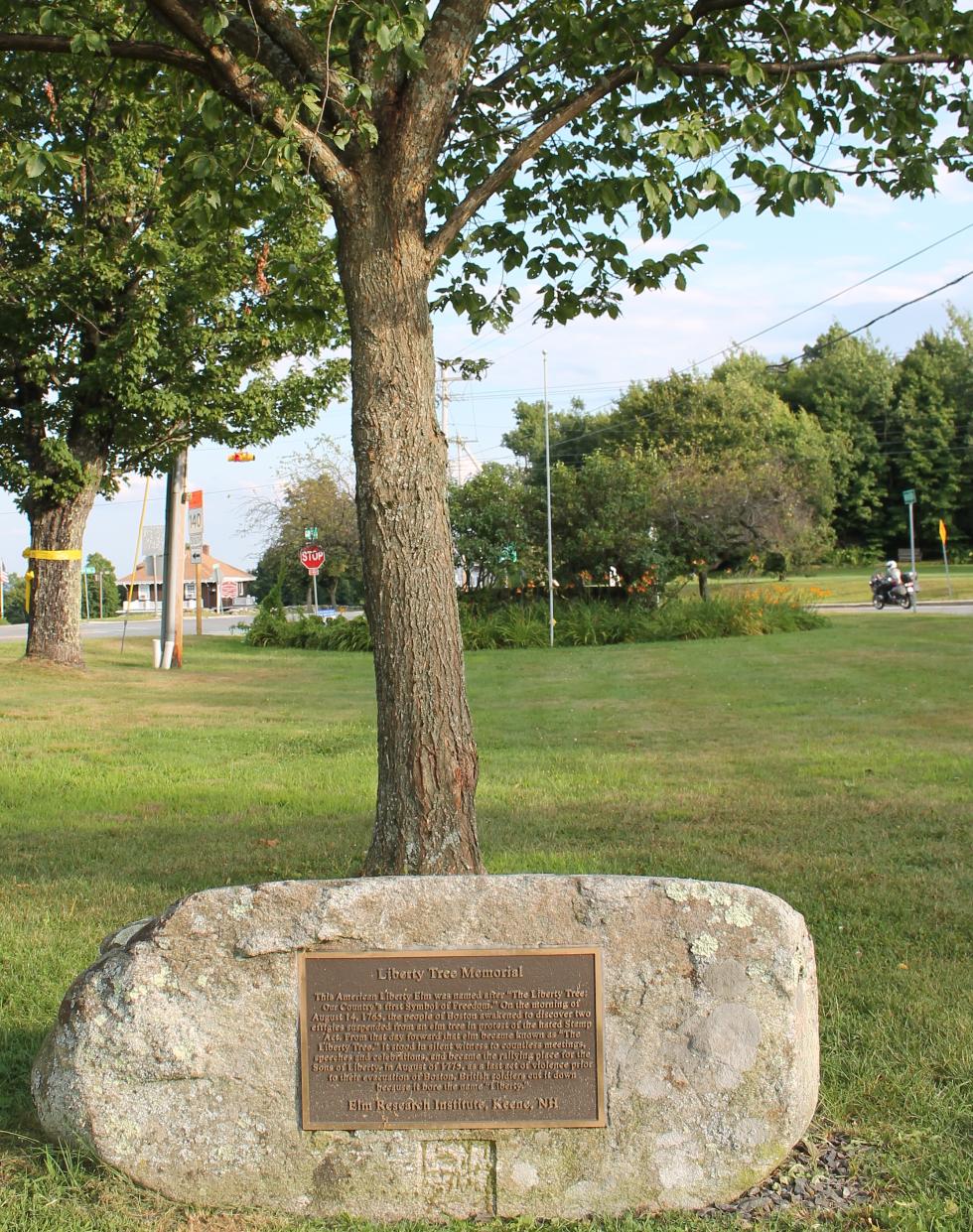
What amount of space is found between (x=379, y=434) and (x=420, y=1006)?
241cm

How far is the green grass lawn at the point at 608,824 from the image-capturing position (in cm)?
362

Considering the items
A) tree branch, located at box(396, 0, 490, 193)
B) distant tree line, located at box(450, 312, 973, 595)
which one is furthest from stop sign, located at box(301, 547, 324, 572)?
tree branch, located at box(396, 0, 490, 193)

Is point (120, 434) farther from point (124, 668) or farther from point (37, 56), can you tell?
point (37, 56)

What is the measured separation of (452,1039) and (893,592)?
30.7 m

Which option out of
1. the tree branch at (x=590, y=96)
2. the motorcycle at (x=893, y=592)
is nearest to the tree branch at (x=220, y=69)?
the tree branch at (x=590, y=96)

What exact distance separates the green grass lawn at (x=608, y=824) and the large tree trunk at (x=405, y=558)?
4.44 ft

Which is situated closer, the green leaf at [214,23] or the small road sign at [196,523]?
the green leaf at [214,23]

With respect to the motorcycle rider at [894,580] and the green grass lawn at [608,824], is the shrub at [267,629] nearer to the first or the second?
the green grass lawn at [608,824]

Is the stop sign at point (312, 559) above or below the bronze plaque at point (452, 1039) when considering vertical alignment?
above

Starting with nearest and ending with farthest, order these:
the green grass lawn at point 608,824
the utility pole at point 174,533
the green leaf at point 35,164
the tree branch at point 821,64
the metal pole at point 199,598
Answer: the green grass lawn at point 608,824
the green leaf at point 35,164
the tree branch at point 821,64
the utility pole at point 174,533
the metal pole at point 199,598

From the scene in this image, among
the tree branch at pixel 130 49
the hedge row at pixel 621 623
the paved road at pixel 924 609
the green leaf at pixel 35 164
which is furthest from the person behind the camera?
the paved road at pixel 924 609

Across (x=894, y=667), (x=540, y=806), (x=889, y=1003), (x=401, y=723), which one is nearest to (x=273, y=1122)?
(x=401, y=723)

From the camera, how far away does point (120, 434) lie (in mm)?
17734

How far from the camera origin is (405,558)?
486 cm
